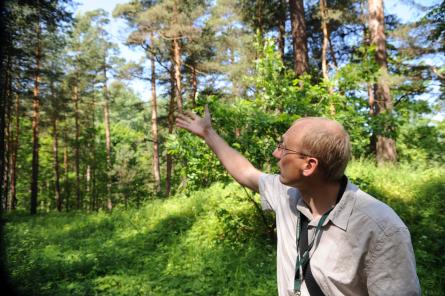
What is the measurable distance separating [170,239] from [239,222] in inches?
105

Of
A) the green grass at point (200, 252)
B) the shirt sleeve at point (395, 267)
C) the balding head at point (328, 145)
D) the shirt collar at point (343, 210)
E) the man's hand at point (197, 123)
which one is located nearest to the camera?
the shirt sleeve at point (395, 267)

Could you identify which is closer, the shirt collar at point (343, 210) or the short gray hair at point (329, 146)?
the shirt collar at point (343, 210)

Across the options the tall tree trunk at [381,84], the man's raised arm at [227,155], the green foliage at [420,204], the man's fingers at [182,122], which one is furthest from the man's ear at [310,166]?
the tall tree trunk at [381,84]

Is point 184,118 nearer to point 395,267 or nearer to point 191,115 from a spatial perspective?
point 191,115

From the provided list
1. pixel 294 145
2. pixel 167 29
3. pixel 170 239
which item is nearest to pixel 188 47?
pixel 167 29

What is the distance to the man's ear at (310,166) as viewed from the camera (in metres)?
1.59

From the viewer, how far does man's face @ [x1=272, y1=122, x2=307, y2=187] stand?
1.64 m

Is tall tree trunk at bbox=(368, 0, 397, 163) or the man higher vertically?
tall tree trunk at bbox=(368, 0, 397, 163)

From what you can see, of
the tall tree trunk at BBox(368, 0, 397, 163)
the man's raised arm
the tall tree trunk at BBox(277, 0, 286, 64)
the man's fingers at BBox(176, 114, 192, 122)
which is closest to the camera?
the man's raised arm

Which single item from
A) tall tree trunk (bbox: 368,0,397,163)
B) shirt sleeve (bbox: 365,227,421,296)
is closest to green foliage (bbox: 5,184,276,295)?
shirt sleeve (bbox: 365,227,421,296)

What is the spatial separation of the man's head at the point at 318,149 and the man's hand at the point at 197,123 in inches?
42.5

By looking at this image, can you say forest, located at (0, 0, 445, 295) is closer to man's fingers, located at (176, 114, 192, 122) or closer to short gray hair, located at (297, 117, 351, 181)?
man's fingers, located at (176, 114, 192, 122)

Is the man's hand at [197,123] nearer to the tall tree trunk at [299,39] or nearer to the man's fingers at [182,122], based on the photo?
the man's fingers at [182,122]

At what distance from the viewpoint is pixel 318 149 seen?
1561 millimetres
